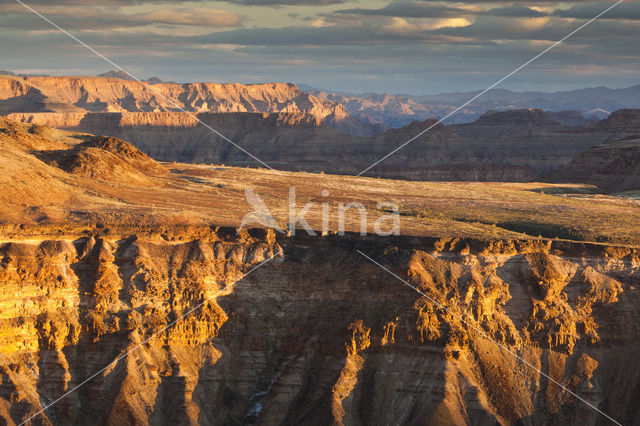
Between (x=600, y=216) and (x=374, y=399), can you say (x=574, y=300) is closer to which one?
(x=374, y=399)

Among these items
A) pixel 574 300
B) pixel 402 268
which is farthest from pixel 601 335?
pixel 402 268

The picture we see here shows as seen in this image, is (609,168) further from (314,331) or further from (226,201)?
(314,331)

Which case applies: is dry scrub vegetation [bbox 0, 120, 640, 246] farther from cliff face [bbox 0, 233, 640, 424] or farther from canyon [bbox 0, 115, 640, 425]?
cliff face [bbox 0, 233, 640, 424]

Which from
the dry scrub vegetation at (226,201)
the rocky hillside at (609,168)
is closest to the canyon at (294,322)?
the dry scrub vegetation at (226,201)

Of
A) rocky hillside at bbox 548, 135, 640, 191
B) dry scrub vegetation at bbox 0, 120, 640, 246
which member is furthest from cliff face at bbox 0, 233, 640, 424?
rocky hillside at bbox 548, 135, 640, 191

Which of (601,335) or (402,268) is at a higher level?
(402,268)

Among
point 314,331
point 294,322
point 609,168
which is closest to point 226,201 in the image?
point 294,322

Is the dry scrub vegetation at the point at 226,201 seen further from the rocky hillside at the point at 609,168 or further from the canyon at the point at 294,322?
the rocky hillside at the point at 609,168
